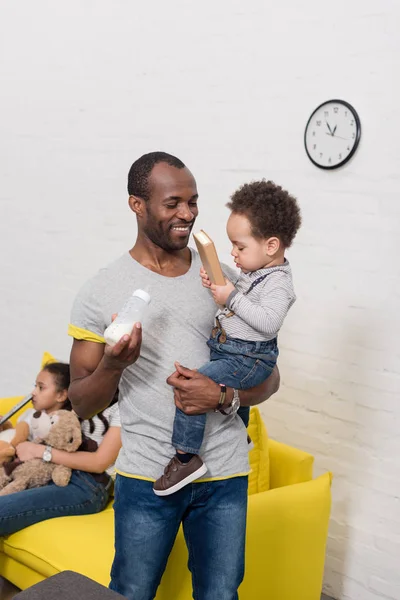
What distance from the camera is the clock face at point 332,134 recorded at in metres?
2.94

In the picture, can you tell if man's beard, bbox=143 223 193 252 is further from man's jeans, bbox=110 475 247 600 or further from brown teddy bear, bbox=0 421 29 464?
brown teddy bear, bbox=0 421 29 464

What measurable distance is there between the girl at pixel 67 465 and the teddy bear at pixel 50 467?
0.08 ft

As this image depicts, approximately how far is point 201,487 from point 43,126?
2911 mm

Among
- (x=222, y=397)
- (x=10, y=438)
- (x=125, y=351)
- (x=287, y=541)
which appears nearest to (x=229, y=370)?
(x=222, y=397)

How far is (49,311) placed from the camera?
14.5 feet

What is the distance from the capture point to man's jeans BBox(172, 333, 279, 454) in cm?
186

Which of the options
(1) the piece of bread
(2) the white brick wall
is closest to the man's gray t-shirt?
(1) the piece of bread

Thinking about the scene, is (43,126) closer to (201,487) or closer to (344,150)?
(344,150)

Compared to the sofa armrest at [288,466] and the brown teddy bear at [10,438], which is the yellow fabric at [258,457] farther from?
the brown teddy bear at [10,438]

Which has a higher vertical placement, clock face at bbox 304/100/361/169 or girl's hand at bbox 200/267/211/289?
clock face at bbox 304/100/361/169

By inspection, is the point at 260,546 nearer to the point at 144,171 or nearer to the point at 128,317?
the point at 128,317

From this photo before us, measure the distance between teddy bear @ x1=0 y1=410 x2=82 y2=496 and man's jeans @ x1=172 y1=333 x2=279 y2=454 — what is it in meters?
1.18

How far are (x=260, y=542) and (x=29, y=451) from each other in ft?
3.37

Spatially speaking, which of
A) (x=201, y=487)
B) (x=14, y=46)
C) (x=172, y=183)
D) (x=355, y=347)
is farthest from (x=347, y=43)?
(x=14, y=46)
